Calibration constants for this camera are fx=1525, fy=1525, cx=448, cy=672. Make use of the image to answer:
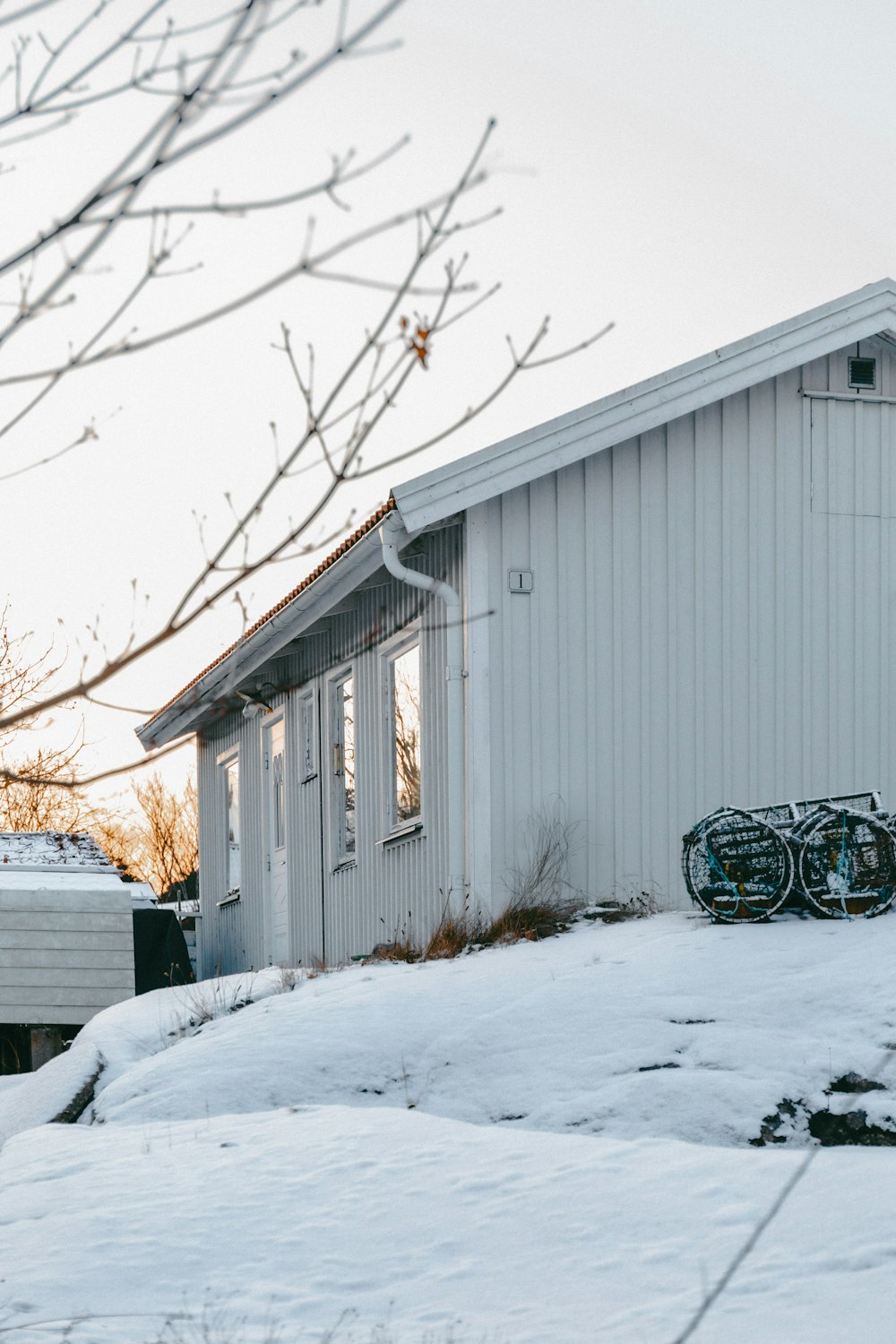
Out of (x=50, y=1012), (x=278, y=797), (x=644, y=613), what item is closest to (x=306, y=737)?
(x=278, y=797)

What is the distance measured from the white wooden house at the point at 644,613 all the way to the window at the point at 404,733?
29mm

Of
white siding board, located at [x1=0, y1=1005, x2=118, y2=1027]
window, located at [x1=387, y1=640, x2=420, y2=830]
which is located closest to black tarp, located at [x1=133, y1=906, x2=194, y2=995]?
white siding board, located at [x1=0, y1=1005, x2=118, y2=1027]

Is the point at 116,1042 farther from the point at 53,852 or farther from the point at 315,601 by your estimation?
the point at 53,852

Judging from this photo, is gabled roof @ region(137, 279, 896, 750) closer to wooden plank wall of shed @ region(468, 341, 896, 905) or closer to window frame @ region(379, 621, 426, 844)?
wooden plank wall of shed @ region(468, 341, 896, 905)

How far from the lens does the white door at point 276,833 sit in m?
15.9

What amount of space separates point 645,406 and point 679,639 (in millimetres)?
1737

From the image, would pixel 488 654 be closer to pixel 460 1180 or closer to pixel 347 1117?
pixel 347 1117

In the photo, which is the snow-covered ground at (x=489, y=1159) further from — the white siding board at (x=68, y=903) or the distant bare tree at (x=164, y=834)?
the distant bare tree at (x=164, y=834)

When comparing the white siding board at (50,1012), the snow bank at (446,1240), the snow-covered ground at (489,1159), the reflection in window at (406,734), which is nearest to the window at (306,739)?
the reflection in window at (406,734)

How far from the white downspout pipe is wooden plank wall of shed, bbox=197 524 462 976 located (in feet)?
0.88

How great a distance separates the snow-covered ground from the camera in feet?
15.3

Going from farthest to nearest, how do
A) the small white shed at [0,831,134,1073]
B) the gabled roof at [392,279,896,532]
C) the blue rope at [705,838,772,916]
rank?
the small white shed at [0,831,134,1073] < the gabled roof at [392,279,896,532] < the blue rope at [705,838,772,916]

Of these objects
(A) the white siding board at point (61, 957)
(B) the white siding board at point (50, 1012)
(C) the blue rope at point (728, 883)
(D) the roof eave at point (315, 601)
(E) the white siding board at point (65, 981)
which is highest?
(D) the roof eave at point (315, 601)

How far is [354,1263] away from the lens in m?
5.10
